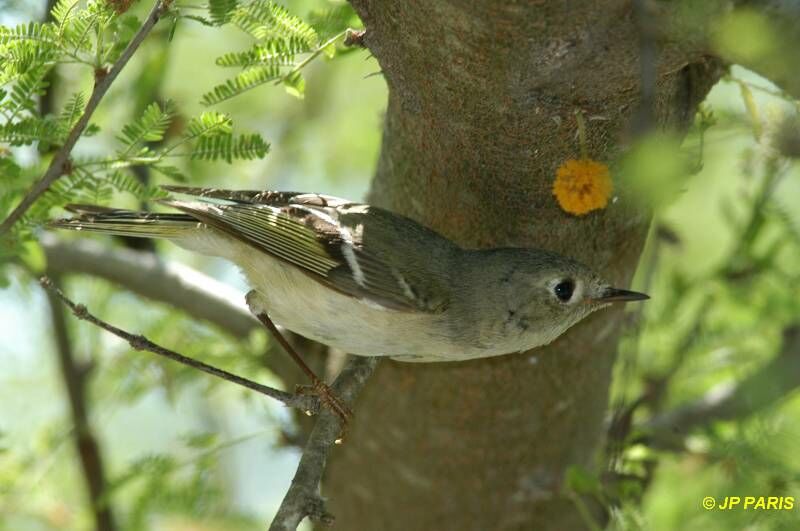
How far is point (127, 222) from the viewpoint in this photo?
2.54 metres

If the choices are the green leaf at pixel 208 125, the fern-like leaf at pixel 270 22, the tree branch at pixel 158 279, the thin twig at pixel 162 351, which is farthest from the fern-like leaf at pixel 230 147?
the tree branch at pixel 158 279

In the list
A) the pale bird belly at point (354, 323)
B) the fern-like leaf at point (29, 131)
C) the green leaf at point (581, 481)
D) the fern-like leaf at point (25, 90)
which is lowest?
the green leaf at point (581, 481)

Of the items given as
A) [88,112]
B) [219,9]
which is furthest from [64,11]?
[219,9]

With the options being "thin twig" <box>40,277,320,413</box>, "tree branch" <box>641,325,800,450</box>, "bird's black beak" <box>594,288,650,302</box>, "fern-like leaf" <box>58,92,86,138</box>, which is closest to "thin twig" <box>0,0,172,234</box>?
"fern-like leaf" <box>58,92,86,138</box>

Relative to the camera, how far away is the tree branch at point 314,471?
1.98 meters

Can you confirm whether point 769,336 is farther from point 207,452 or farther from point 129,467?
point 129,467

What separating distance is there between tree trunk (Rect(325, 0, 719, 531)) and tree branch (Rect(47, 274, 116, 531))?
1088 millimetres

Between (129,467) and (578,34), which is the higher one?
(578,34)

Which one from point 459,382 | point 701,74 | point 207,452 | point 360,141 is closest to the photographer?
point 701,74

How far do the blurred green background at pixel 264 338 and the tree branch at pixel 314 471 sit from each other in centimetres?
64

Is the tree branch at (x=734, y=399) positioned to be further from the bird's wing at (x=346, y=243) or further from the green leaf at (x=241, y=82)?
the green leaf at (x=241, y=82)

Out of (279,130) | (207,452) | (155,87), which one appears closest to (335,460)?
(207,452)

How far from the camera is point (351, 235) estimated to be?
252cm

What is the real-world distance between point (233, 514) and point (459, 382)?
1347mm
